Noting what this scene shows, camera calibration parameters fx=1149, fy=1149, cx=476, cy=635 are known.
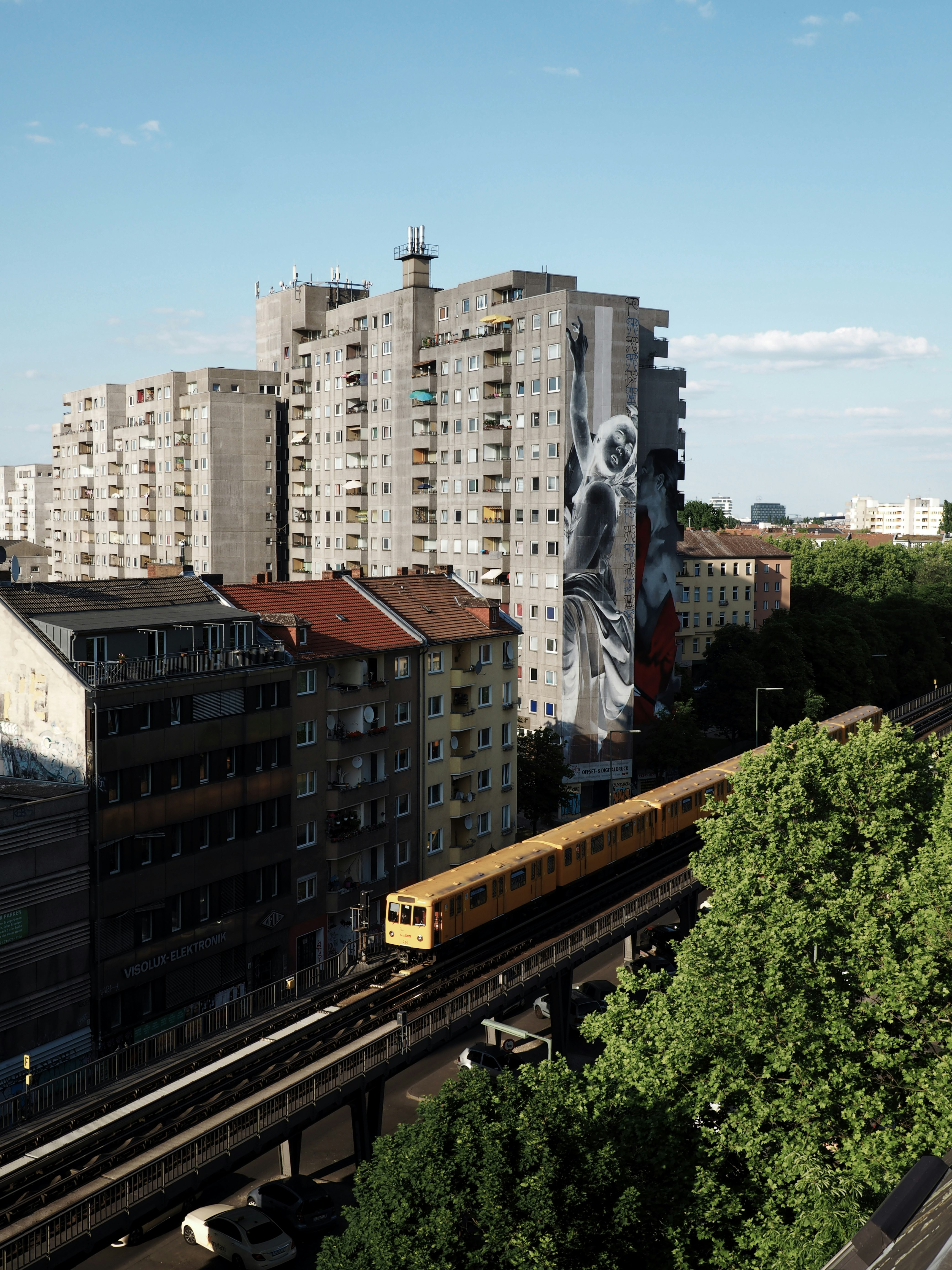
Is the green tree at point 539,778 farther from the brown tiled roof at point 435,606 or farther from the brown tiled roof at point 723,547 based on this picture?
the brown tiled roof at point 723,547

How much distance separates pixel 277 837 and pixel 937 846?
2852 cm

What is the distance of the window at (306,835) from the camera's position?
53344 mm

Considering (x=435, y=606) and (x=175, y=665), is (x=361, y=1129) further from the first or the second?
(x=435, y=606)

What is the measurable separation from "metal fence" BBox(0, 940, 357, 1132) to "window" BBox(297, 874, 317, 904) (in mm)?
4214

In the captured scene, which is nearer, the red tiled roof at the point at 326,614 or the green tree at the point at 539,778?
the red tiled roof at the point at 326,614

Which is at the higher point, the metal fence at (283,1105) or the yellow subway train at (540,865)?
the yellow subway train at (540,865)

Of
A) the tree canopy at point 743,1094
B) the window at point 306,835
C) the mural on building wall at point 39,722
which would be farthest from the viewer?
the window at point 306,835

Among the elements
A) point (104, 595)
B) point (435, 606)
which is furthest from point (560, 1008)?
point (104, 595)

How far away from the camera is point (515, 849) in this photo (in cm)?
5559

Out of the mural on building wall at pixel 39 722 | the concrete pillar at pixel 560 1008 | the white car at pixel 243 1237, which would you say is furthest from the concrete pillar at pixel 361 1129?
the mural on building wall at pixel 39 722

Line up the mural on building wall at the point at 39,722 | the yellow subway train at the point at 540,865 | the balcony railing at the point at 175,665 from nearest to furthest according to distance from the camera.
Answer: the mural on building wall at the point at 39,722
the balcony railing at the point at 175,665
the yellow subway train at the point at 540,865

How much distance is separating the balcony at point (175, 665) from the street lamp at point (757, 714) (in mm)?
43681

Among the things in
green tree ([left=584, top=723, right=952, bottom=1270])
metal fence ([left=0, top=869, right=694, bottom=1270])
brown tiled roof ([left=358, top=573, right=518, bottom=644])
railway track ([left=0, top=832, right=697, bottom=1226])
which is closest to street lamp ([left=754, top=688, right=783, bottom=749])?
brown tiled roof ([left=358, top=573, right=518, bottom=644])

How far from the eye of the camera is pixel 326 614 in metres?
59.7
